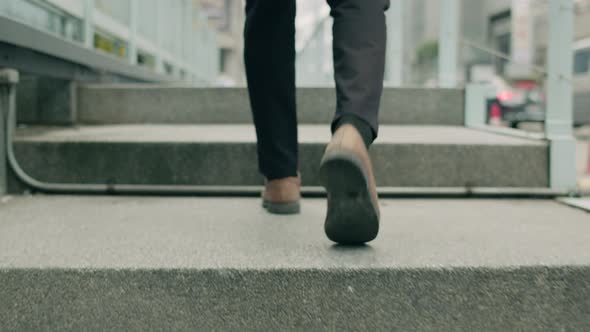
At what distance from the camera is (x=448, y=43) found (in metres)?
2.56

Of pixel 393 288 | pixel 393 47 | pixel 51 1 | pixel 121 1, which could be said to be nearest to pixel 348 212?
pixel 393 288

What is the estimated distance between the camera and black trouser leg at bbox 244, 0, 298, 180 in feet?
3.62

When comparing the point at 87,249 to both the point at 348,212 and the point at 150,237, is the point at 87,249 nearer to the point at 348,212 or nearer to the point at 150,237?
the point at 150,237

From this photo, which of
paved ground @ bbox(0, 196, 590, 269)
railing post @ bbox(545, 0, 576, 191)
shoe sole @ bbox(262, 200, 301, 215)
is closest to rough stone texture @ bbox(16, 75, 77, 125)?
paved ground @ bbox(0, 196, 590, 269)

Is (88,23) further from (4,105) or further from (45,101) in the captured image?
(4,105)

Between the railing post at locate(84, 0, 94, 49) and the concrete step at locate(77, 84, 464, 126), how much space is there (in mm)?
564

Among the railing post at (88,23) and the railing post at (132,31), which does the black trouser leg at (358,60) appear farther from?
the railing post at (132,31)

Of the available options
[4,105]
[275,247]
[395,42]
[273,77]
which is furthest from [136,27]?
[275,247]

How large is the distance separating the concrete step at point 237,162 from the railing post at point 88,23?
4.07 ft

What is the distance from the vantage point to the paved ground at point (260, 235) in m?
0.86

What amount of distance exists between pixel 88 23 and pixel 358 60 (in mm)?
2201

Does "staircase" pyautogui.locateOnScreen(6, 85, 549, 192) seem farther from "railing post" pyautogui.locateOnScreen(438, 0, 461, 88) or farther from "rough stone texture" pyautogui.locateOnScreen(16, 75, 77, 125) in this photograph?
"railing post" pyautogui.locateOnScreen(438, 0, 461, 88)

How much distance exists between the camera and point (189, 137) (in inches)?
63.5

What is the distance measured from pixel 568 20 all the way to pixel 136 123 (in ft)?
5.56
